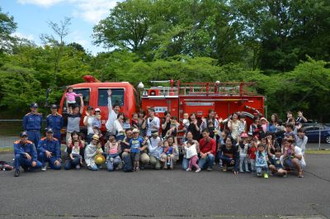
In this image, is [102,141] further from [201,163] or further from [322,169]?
[322,169]

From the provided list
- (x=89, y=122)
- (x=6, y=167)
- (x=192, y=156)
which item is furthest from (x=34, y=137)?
(x=192, y=156)

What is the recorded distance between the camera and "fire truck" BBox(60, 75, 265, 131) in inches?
496

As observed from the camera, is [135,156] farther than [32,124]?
No

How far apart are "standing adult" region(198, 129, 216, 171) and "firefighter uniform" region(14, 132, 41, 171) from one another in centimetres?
461

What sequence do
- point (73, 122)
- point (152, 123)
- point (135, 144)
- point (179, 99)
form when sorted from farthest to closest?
1. point (179, 99)
2. point (152, 123)
3. point (73, 122)
4. point (135, 144)

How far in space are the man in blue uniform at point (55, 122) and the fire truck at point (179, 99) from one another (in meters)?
0.83

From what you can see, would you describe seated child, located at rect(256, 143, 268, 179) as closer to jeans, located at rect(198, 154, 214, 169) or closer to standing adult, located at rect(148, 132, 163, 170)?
jeans, located at rect(198, 154, 214, 169)

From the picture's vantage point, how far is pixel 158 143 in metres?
11.4

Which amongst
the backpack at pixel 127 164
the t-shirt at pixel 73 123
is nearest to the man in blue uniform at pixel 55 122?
the t-shirt at pixel 73 123

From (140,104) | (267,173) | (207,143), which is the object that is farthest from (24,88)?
(267,173)

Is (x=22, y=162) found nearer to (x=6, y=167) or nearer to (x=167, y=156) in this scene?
(x=6, y=167)

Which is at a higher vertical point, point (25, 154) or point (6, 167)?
point (25, 154)

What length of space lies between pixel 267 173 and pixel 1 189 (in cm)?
655

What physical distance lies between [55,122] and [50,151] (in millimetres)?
1012
